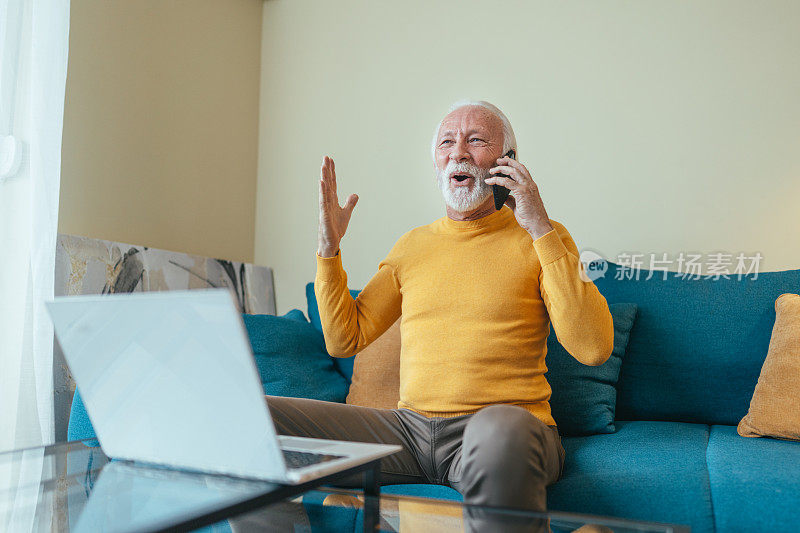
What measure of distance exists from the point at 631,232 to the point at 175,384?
6.50 feet

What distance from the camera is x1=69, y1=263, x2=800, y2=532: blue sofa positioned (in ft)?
4.16

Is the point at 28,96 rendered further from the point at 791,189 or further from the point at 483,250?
the point at 791,189

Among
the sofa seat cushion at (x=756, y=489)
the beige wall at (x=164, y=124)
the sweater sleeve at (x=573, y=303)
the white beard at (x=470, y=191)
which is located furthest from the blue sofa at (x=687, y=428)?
the beige wall at (x=164, y=124)

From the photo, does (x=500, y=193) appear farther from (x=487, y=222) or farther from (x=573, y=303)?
(x=573, y=303)

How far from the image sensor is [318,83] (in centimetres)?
313

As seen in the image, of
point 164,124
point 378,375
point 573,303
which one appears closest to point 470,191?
point 573,303

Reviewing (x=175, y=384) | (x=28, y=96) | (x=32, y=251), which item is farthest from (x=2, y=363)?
(x=175, y=384)

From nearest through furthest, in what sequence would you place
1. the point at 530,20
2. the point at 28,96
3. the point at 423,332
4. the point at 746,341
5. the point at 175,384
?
the point at 175,384 → the point at 423,332 → the point at 746,341 → the point at 28,96 → the point at 530,20

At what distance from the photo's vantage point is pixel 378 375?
1973mm

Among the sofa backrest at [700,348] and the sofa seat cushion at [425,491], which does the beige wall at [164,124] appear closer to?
the sofa seat cushion at [425,491]

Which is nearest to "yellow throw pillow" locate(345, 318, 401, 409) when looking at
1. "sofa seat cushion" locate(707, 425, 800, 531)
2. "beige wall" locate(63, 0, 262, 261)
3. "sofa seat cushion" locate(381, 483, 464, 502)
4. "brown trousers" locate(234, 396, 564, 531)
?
"brown trousers" locate(234, 396, 564, 531)

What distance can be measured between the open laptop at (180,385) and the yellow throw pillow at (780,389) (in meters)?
1.10

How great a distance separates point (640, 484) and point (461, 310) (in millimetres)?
528

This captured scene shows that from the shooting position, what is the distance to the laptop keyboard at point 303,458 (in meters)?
0.86
